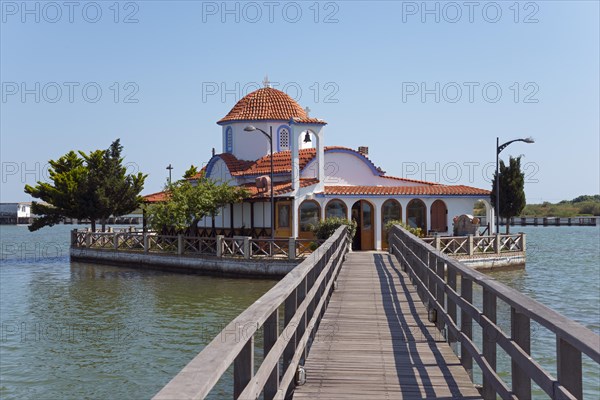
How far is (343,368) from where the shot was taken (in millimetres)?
6797

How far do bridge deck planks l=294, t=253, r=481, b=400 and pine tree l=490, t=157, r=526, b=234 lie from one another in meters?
31.4

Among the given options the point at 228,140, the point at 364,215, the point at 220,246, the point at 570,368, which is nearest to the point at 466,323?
the point at 570,368

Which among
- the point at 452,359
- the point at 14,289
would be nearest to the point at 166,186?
the point at 14,289

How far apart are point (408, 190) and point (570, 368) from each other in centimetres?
2810

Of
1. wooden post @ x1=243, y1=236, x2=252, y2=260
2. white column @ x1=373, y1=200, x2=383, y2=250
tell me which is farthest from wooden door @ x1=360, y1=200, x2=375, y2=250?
wooden post @ x1=243, y1=236, x2=252, y2=260

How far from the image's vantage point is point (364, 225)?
31172mm

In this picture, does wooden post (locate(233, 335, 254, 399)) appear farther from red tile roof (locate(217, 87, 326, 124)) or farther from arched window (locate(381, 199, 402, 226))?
red tile roof (locate(217, 87, 326, 124))

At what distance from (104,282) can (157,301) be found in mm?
6914

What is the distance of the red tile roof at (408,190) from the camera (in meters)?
30.5

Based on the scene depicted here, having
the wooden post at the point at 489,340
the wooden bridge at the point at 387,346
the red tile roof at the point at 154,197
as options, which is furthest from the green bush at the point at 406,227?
the wooden post at the point at 489,340

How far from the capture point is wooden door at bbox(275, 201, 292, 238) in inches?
1185

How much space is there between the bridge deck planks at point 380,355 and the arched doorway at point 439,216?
817 inches

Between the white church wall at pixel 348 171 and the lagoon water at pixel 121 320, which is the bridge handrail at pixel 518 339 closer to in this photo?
the lagoon water at pixel 121 320

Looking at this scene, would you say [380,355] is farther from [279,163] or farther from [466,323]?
[279,163]
